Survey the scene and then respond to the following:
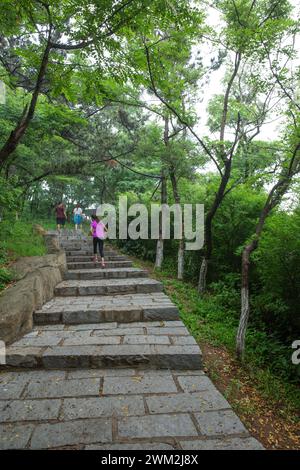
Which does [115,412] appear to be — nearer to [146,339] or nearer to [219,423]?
[219,423]

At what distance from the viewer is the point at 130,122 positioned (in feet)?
42.0

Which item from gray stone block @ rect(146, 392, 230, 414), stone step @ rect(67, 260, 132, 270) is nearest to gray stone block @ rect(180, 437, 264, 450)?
gray stone block @ rect(146, 392, 230, 414)

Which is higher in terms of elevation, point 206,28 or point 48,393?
point 206,28

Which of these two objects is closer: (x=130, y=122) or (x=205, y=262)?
(x=205, y=262)

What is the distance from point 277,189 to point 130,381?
141 inches

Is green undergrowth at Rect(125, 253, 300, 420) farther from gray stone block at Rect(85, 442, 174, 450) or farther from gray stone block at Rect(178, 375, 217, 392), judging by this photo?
gray stone block at Rect(85, 442, 174, 450)

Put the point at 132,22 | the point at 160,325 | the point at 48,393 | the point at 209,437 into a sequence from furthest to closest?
the point at 160,325 → the point at 132,22 → the point at 48,393 → the point at 209,437

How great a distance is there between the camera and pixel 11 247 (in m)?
A: 8.41

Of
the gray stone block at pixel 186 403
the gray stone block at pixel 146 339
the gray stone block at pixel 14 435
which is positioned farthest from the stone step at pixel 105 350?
the gray stone block at pixel 14 435

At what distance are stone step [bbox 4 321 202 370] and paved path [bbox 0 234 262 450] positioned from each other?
1cm

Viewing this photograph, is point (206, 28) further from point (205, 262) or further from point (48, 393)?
point (48, 393)

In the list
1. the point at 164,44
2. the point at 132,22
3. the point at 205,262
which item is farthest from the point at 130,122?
the point at 132,22

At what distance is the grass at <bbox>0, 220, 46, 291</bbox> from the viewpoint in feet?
19.5

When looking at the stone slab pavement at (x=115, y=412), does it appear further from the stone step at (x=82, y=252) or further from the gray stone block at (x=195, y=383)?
the stone step at (x=82, y=252)
